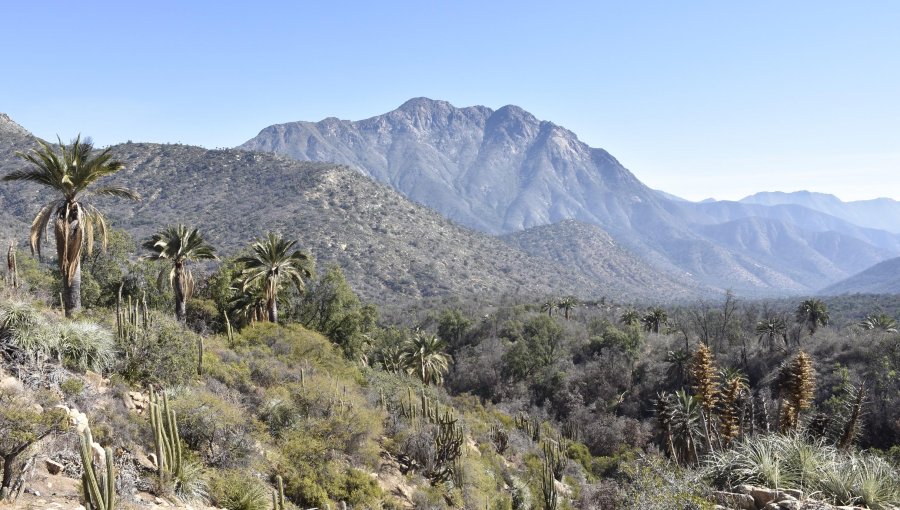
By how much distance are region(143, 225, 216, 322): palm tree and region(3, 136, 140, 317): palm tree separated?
6395 mm

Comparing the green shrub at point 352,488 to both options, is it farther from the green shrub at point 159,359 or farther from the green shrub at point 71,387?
the green shrub at point 71,387

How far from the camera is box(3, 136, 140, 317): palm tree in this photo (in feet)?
47.9

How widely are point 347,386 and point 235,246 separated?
68136 mm

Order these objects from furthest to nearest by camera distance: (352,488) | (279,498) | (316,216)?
(316,216), (352,488), (279,498)

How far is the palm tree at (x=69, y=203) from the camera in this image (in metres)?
14.6

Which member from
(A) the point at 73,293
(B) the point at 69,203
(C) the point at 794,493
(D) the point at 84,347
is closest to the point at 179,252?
(A) the point at 73,293

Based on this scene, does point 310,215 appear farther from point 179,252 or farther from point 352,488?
point 352,488

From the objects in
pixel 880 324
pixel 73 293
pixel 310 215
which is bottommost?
pixel 880 324

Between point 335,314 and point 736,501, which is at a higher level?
point 736,501

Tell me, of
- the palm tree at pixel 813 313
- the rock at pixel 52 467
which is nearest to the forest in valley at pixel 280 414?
the rock at pixel 52 467

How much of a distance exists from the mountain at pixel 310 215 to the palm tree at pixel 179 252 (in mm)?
55628

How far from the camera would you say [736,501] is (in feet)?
26.9

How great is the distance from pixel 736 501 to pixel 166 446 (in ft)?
33.9

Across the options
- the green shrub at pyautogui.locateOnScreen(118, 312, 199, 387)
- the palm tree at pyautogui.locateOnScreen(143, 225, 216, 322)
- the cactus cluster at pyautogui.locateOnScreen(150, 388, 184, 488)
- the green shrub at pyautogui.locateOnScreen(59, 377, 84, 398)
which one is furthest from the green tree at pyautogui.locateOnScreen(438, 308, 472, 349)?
the green shrub at pyautogui.locateOnScreen(59, 377, 84, 398)
